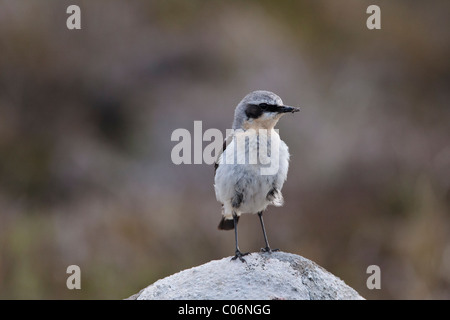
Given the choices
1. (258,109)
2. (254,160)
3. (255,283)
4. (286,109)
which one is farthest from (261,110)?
(255,283)

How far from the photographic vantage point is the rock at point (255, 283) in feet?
17.7

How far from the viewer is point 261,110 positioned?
6.26 m

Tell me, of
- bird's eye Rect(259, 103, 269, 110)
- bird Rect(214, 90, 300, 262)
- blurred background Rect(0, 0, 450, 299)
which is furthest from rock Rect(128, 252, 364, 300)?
blurred background Rect(0, 0, 450, 299)

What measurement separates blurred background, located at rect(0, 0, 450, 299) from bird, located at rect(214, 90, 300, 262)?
402 centimetres

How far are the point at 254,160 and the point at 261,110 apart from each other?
48 cm

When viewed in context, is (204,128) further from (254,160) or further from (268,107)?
(254,160)

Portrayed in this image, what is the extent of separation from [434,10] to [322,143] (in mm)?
5748

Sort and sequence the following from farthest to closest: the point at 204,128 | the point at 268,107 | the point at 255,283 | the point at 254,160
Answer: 1. the point at 204,128
2. the point at 268,107
3. the point at 254,160
4. the point at 255,283

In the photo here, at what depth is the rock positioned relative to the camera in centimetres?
539

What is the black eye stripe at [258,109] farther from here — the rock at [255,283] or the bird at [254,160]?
the rock at [255,283]

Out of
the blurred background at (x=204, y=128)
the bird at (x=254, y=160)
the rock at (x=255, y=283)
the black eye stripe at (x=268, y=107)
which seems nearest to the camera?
the rock at (x=255, y=283)

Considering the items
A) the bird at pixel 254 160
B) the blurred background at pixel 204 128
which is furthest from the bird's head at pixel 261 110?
the blurred background at pixel 204 128

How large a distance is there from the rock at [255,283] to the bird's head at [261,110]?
4.06ft
